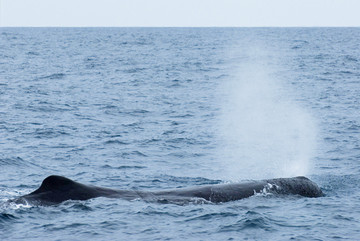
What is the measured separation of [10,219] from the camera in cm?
1630

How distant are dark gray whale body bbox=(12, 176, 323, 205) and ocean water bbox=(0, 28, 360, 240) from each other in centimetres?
34

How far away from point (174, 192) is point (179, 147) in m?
10.1

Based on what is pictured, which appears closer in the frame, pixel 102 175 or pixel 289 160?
pixel 102 175

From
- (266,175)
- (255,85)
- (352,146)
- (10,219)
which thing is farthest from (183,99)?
(10,219)

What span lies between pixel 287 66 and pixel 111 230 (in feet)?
210

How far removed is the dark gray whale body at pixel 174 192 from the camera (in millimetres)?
17312

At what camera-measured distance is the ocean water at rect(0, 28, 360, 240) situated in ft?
53.8

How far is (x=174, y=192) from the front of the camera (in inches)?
746

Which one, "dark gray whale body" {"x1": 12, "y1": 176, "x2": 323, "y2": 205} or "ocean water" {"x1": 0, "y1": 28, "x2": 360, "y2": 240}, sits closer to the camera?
"ocean water" {"x1": 0, "y1": 28, "x2": 360, "y2": 240}

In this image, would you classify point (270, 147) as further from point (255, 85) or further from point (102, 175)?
point (255, 85)

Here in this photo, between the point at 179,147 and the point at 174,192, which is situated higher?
the point at 179,147

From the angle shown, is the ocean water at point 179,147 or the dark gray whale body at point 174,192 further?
the dark gray whale body at point 174,192

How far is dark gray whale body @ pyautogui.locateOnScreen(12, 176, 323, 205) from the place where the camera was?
682 inches

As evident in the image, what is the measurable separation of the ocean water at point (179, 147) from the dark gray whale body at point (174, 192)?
0.34 meters
